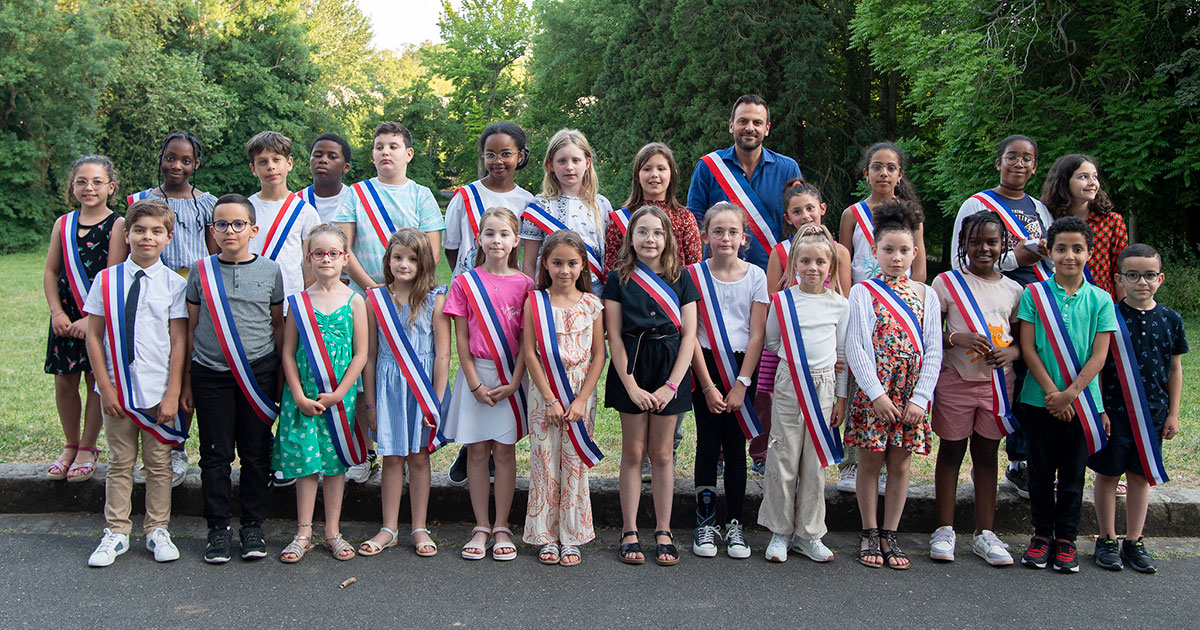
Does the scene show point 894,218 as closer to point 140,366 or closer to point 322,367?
point 322,367

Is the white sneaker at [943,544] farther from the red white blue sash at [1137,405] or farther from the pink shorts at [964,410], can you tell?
the red white blue sash at [1137,405]

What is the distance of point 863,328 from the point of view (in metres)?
4.11

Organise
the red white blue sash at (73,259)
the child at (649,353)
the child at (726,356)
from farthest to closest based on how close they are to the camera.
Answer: the red white blue sash at (73,259)
the child at (726,356)
the child at (649,353)

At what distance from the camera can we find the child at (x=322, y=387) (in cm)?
406

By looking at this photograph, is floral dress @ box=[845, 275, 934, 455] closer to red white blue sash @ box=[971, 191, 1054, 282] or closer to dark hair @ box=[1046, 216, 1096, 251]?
dark hair @ box=[1046, 216, 1096, 251]

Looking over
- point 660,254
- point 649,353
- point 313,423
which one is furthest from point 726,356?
point 313,423

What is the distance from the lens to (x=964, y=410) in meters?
4.16

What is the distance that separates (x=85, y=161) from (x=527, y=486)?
2.91 meters

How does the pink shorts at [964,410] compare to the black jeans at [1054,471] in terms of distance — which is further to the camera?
the pink shorts at [964,410]

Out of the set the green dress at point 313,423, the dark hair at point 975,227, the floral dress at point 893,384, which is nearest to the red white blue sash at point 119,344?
the green dress at point 313,423

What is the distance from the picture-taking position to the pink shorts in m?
4.16

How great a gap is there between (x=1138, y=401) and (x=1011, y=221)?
113 centimetres

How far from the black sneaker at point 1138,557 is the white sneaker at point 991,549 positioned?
1.68 feet

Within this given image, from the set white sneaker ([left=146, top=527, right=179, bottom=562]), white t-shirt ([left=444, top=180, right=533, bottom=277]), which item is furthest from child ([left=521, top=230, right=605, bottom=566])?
white sneaker ([left=146, top=527, right=179, bottom=562])
